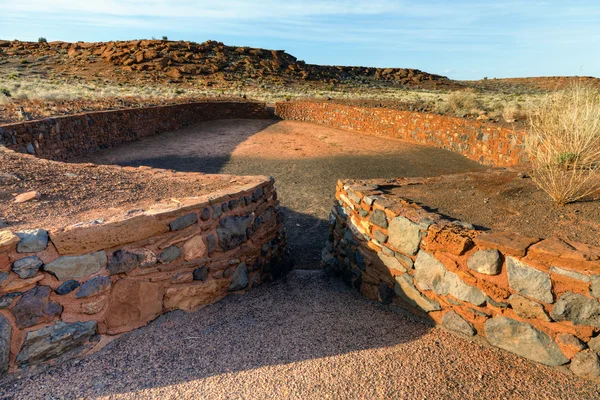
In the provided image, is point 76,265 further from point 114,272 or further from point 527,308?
point 527,308

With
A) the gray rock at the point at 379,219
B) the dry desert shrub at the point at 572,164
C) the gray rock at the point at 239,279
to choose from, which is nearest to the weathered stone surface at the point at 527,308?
the gray rock at the point at 379,219

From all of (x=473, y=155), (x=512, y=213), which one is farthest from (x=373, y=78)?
(x=512, y=213)

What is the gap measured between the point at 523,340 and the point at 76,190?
420cm

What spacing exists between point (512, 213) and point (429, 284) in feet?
4.09

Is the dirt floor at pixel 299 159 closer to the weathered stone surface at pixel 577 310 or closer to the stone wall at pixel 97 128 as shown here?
the stone wall at pixel 97 128

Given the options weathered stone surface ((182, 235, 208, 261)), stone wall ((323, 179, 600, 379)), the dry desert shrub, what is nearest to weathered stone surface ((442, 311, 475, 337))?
stone wall ((323, 179, 600, 379))

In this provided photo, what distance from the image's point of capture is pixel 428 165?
10852mm

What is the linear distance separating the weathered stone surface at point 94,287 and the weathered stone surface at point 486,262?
104 inches

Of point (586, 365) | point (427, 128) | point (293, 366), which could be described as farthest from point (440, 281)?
point (427, 128)

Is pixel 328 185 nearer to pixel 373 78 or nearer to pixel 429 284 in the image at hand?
pixel 429 284

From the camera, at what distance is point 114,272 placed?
3068 millimetres

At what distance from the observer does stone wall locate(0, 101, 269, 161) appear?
30.6 ft

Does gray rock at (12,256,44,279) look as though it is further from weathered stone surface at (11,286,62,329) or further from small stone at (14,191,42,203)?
small stone at (14,191,42,203)

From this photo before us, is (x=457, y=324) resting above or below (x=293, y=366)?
above
